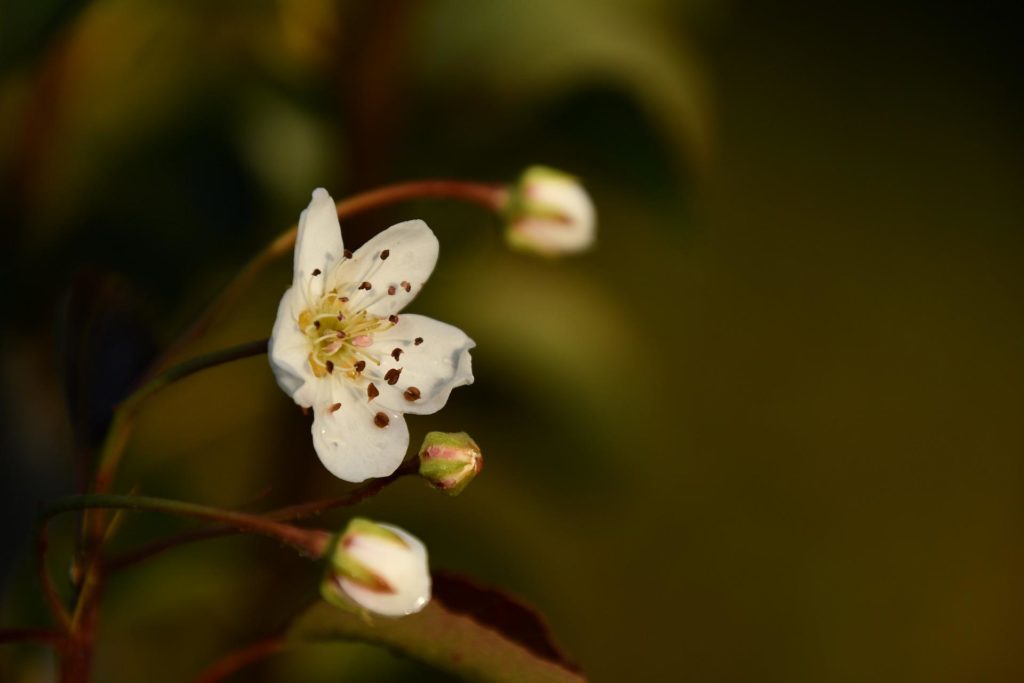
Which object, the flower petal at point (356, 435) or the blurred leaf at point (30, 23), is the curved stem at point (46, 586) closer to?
the flower petal at point (356, 435)

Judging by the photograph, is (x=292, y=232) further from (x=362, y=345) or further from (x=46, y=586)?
(x=46, y=586)

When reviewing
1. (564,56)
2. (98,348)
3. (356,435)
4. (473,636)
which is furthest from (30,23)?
(564,56)

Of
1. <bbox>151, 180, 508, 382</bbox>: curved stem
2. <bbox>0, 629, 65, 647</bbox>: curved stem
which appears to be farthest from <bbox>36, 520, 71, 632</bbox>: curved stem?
<bbox>151, 180, 508, 382</bbox>: curved stem

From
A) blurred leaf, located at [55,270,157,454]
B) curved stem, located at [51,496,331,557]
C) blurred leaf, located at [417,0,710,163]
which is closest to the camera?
curved stem, located at [51,496,331,557]

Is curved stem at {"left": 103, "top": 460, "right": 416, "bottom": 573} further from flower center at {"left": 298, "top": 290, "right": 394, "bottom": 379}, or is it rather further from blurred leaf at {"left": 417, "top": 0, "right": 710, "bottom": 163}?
blurred leaf at {"left": 417, "top": 0, "right": 710, "bottom": 163}

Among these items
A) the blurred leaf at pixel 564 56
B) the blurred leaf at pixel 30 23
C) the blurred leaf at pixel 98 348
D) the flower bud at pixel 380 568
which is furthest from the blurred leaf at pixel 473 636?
the blurred leaf at pixel 564 56

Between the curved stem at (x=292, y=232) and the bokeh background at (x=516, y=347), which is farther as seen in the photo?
the bokeh background at (x=516, y=347)
